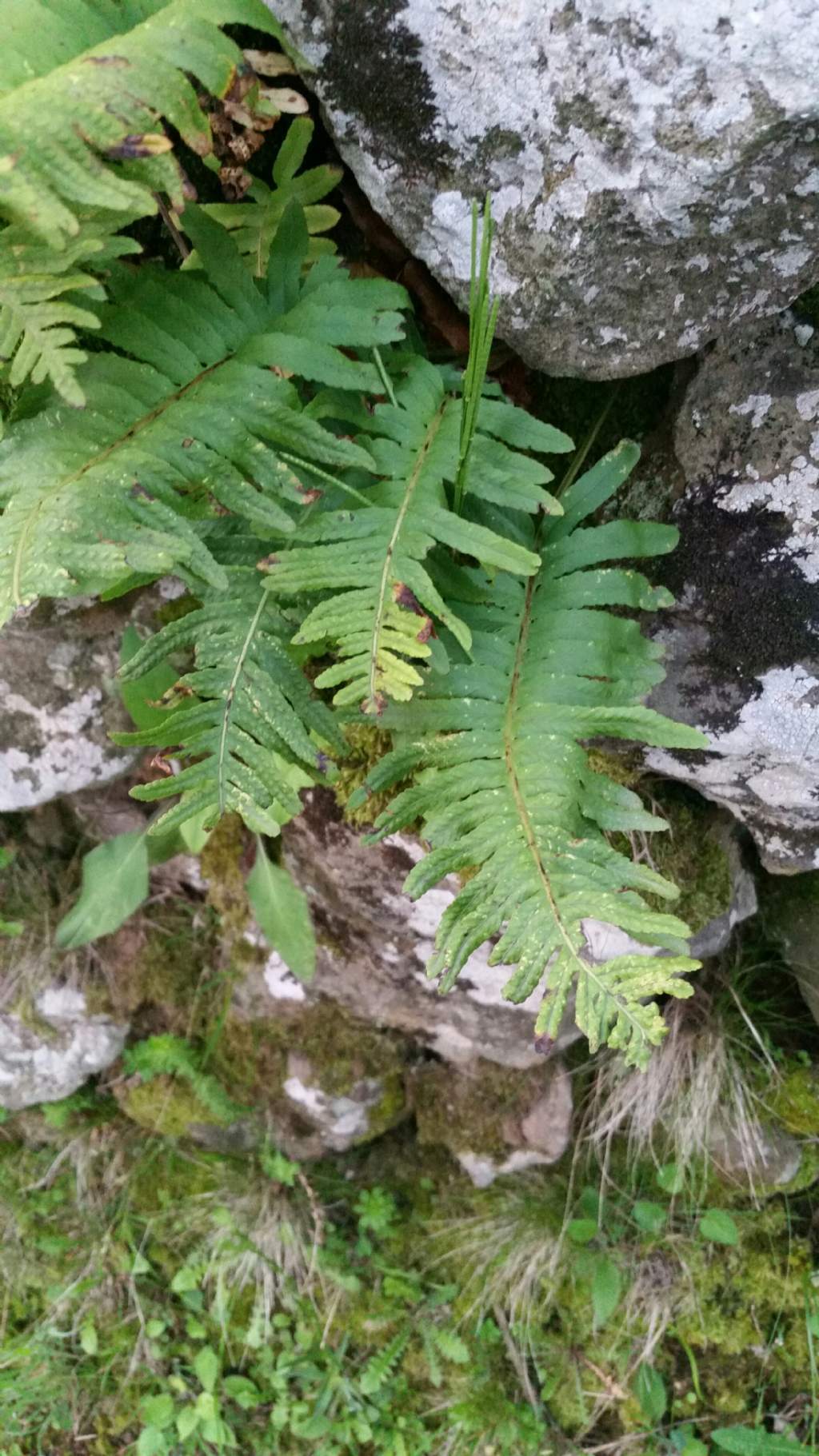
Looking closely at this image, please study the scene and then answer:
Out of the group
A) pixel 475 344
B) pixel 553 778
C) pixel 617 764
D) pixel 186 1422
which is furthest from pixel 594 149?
pixel 186 1422

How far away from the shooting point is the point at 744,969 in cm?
309

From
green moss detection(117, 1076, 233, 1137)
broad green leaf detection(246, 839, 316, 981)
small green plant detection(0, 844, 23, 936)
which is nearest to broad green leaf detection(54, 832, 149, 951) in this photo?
broad green leaf detection(246, 839, 316, 981)

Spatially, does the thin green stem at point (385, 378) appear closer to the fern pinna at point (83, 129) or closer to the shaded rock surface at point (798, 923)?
the fern pinna at point (83, 129)

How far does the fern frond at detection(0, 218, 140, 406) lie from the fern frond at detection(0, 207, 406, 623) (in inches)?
3.3

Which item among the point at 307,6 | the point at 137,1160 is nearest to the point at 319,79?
the point at 307,6

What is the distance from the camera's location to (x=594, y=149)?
5.12 ft

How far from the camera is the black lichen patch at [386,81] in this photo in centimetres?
162

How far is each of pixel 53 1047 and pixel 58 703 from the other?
1686 millimetres

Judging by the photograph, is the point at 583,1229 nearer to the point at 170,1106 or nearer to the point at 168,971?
the point at 170,1106

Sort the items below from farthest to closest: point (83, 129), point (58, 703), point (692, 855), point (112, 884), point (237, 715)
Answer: point (112, 884), point (58, 703), point (692, 855), point (237, 715), point (83, 129)

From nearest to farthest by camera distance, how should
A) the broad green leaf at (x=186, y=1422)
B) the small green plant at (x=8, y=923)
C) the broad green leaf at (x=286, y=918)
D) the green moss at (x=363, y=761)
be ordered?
the green moss at (x=363, y=761) → the broad green leaf at (x=286, y=918) → the small green plant at (x=8, y=923) → the broad green leaf at (x=186, y=1422)

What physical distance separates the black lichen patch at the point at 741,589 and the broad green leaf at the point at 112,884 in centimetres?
187

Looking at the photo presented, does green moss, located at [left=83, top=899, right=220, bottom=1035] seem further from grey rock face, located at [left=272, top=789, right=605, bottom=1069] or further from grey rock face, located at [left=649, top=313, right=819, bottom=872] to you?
grey rock face, located at [left=649, top=313, right=819, bottom=872]

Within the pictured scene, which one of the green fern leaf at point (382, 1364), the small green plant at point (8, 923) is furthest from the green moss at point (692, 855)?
the small green plant at point (8, 923)
